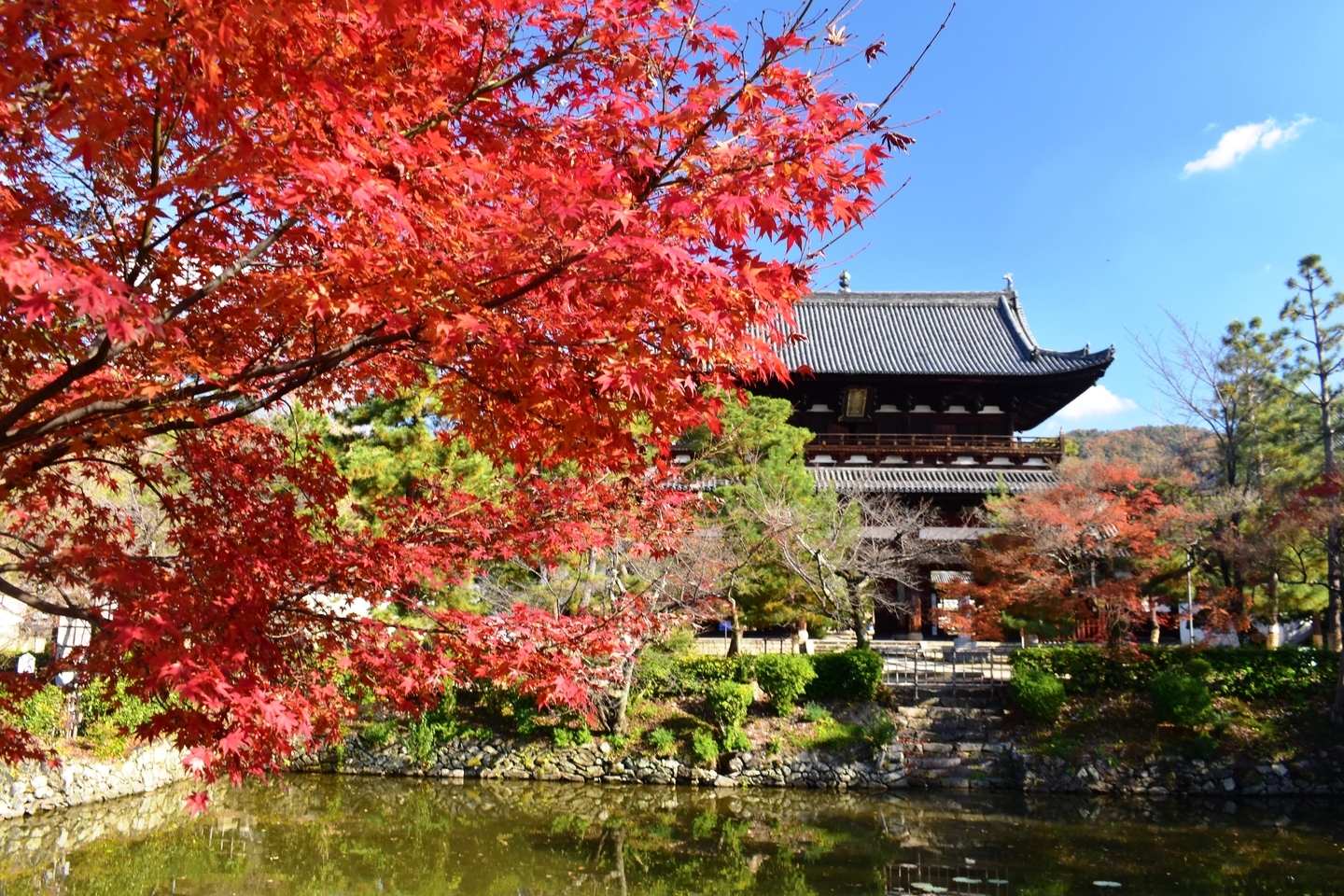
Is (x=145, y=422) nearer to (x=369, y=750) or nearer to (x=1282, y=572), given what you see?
(x=369, y=750)

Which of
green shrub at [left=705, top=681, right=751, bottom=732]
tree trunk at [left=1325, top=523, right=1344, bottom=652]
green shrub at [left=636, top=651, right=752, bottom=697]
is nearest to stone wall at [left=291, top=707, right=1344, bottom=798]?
green shrub at [left=705, top=681, right=751, bottom=732]

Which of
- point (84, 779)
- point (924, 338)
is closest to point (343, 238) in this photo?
point (84, 779)

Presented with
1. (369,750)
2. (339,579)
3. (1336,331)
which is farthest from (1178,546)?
(339,579)

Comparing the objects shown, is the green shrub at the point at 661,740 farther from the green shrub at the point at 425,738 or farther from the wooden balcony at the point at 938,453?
the wooden balcony at the point at 938,453

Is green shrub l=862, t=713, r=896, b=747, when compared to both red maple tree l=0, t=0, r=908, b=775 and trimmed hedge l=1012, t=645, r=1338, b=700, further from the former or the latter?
red maple tree l=0, t=0, r=908, b=775

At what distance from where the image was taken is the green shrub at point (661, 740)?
40.5ft

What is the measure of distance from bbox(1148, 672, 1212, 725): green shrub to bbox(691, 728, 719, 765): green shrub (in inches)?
258

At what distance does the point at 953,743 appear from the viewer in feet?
41.3

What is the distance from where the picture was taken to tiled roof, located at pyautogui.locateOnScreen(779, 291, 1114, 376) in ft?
67.0

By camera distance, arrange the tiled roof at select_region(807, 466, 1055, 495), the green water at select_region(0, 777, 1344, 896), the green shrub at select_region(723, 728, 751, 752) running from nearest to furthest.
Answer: the green water at select_region(0, 777, 1344, 896) → the green shrub at select_region(723, 728, 751, 752) → the tiled roof at select_region(807, 466, 1055, 495)

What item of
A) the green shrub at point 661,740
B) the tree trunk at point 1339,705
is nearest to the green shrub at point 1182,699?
the tree trunk at point 1339,705

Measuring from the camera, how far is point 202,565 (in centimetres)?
323

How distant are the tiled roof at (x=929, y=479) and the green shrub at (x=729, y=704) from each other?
651 centimetres

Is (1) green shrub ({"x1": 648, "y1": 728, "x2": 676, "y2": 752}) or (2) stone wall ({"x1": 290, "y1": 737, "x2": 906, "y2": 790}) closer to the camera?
(2) stone wall ({"x1": 290, "y1": 737, "x2": 906, "y2": 790})
